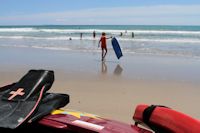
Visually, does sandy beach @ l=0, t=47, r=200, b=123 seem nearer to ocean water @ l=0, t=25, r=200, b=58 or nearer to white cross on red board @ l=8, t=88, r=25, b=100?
white cross on red board @ l=8, t=88, r=25, b=100

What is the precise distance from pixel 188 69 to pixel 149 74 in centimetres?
186

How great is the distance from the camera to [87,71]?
11086 mm

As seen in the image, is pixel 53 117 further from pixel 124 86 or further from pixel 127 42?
pixel 127 42

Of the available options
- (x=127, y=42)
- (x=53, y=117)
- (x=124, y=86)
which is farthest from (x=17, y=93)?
(x=127, y=42)

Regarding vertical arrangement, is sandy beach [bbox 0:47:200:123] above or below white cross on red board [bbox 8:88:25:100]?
below

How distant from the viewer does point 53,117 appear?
10.1 ft

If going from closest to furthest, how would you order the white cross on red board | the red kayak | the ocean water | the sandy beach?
the red kayak < the white cross on red board < the sandy beach < the ocean water

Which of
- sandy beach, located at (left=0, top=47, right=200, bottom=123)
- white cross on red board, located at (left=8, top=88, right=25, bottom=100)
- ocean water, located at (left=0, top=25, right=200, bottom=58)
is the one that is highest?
white cross on red board, located at (left=8, top=88, right=25, bottom=100)

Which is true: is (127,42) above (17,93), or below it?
below

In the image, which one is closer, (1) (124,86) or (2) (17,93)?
(2) (17,93)

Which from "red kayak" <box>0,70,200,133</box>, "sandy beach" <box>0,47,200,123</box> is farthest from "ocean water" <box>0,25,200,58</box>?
"red kayak" <box>0,70,200,133</box>

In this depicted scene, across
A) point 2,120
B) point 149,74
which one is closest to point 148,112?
point 2,120

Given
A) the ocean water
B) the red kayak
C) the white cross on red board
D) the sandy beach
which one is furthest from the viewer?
the ocean water

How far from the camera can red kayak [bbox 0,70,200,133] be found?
2.59 meters
